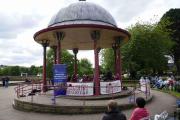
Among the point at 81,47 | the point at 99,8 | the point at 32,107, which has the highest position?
the point at 99,8

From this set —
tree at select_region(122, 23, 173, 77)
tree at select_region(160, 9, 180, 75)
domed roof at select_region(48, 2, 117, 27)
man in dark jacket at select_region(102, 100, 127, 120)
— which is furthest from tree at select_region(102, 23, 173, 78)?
man in dark jacket at select_region(102, 100, 127, 120)

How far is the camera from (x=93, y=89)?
75.0ft

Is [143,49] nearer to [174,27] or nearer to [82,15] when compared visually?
[174,27]

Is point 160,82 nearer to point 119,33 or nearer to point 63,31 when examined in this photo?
point 119,33

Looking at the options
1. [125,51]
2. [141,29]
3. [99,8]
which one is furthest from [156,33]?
[99,8]

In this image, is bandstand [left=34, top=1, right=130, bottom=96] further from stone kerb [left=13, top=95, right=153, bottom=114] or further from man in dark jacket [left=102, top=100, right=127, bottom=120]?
man in dark jacket [left=102, top=100, right=127, bottom=120]

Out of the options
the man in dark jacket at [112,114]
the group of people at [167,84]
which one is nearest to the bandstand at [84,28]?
the group of people at [167,84]

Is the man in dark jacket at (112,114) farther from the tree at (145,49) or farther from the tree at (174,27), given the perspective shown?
the tree at (174,27)

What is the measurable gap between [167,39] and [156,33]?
3516mm

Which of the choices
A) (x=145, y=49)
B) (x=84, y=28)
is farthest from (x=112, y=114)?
(x=145, y=49)

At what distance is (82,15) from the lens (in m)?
25.2

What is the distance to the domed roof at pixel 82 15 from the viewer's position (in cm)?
2500

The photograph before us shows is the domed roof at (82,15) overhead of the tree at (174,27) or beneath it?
beneath

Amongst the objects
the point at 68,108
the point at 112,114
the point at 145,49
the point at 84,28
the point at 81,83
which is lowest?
the point at 68,108
